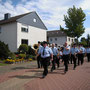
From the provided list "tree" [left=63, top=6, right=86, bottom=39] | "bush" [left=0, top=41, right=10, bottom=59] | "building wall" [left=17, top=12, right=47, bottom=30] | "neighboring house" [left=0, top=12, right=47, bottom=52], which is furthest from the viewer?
"tree" [left=63, top=6, right=86, bottom=39]

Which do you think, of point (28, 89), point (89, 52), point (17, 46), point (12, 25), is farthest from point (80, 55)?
point (12, 25)

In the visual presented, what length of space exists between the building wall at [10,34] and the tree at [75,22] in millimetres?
10501

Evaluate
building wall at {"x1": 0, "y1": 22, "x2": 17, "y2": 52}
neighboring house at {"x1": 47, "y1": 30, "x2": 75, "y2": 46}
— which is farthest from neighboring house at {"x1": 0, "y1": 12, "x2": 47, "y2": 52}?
neighboring house at {"x1": 47, "y1": 30, "x2": 75, "y2": 46}

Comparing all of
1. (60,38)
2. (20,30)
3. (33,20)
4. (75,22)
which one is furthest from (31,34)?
(60,38)

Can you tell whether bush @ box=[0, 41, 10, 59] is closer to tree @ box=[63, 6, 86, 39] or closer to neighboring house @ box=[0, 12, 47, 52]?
neighboring house @ box=[0, 12, 47, 52]

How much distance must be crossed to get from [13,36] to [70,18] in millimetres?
11982

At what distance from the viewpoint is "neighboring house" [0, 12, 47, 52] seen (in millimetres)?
19875

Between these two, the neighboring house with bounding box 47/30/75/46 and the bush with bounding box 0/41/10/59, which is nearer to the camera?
the bush with bounding box 0/41/10/59

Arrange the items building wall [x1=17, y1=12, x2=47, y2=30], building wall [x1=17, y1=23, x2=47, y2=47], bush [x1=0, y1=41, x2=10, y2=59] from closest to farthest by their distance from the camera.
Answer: bush [x1=0, y1=41, x2=10, y2=59], building wall [x1=17, y1=23, x2=47, y2=47], building wall [x1=17, y1=12, x2=47, y2=30]

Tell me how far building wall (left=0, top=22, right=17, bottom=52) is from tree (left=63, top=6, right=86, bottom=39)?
34.5ft

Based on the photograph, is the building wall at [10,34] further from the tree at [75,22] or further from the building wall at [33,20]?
the tree at [75,22]

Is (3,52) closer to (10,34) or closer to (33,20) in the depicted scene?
(10,34)

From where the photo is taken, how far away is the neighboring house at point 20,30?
19875 mm

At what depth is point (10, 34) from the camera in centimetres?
2055
